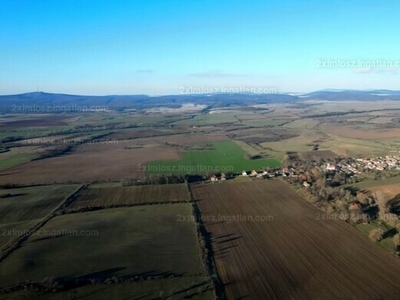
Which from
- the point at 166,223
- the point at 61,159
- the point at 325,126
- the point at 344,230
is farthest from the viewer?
the point at 325,126

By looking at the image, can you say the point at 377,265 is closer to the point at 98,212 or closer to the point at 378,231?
the point at 378,231

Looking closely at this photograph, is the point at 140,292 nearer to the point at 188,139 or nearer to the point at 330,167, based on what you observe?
the point at 330,167

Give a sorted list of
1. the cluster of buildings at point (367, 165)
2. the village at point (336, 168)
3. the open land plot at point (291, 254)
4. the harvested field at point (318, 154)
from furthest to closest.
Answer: the harvested field at point (318, 154), the cluster of buildings at point (367, 165), the village at point (336, 168), the open land plot at point (291, 254)

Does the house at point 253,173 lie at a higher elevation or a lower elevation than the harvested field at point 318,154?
lower

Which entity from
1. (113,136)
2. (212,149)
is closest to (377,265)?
(212,149)

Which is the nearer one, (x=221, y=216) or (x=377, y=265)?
(x=377, y=265)

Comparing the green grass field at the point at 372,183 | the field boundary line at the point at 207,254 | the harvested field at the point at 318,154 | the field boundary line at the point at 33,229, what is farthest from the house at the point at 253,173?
the field boundary line at the point at 33,229

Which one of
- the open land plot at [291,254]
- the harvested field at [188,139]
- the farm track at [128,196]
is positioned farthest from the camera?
the harvested field at [188,139]

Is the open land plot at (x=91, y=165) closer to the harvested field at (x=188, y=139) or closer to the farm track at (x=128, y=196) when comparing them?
the farm track at (x=128, y=196)
